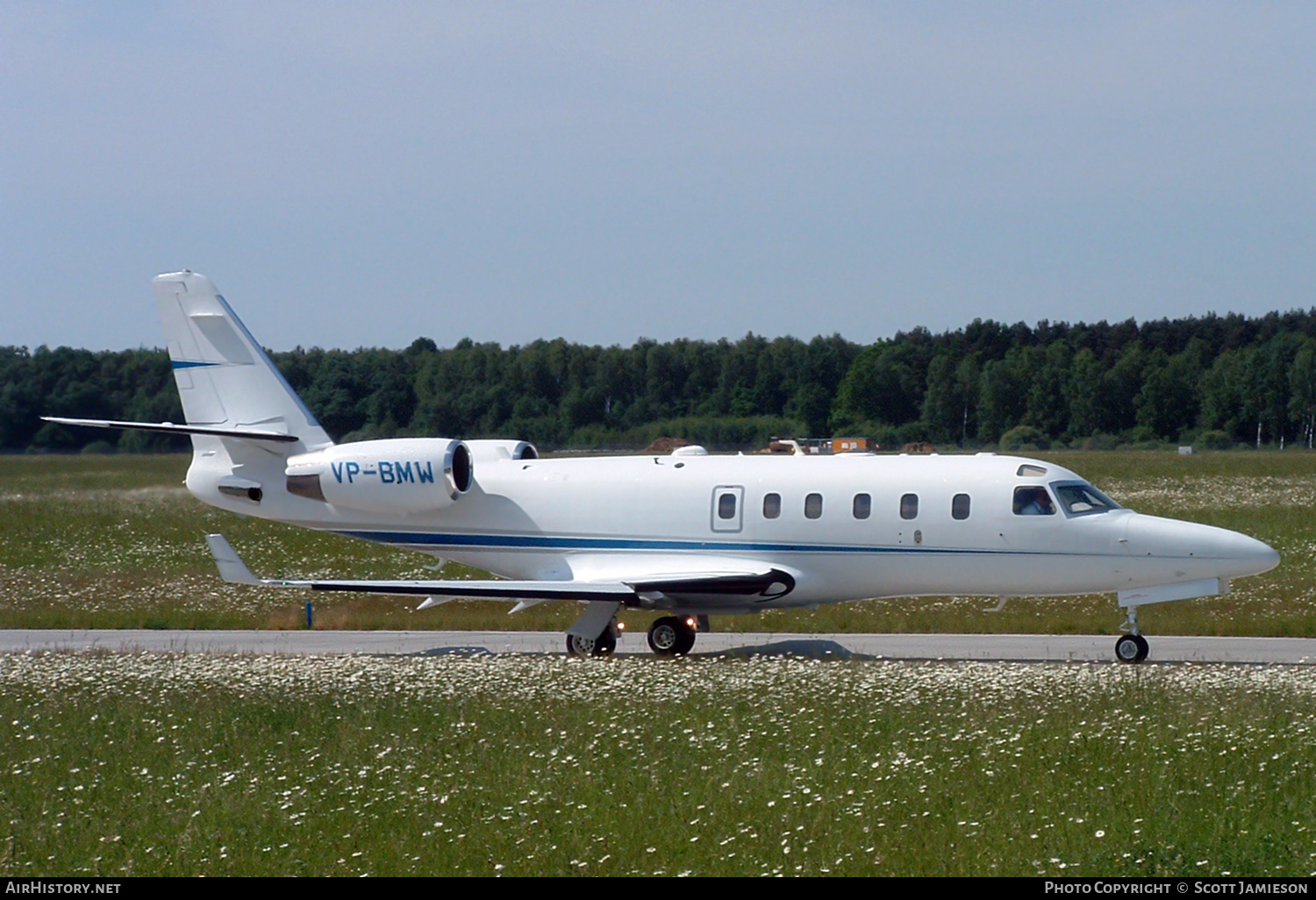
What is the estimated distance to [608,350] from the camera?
60.0 m

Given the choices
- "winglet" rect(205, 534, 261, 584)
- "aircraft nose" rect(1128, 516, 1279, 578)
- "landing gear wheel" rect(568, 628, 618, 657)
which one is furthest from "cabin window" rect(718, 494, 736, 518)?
"winglet" rect(205, 534, 261, 584)

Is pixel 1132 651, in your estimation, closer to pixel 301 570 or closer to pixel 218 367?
pixel 218 367

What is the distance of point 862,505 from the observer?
1886 centimetres

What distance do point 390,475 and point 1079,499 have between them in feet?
30.9

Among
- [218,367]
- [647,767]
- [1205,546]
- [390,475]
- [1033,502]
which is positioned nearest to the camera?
[647,767]

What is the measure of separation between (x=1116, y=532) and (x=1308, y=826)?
30.1 feet

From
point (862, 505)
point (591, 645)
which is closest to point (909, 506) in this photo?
point (862, 505)

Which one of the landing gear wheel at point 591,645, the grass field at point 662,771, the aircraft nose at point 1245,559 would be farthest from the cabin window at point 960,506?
the landing gear wheel at point 591,645

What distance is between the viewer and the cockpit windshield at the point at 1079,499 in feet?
60.2

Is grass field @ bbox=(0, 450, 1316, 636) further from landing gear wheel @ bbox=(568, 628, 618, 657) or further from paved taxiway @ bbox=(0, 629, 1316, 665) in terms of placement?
landing gear wheel @ bbox=(568, 628, 618, 657)

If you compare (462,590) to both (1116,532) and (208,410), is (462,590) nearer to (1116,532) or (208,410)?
(208,410)

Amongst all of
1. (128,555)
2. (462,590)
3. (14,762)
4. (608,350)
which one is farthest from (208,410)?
(608,350)

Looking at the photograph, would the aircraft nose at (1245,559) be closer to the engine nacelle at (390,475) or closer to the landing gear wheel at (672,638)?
the landing gear wheel at (672,638)

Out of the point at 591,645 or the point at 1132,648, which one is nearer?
the point at 1132,648
